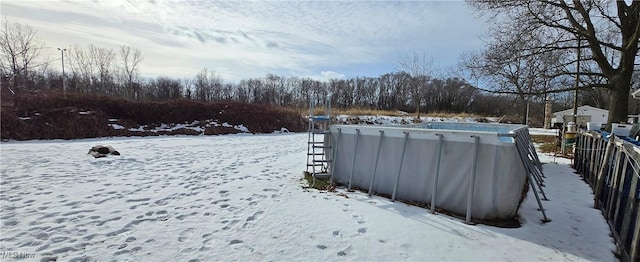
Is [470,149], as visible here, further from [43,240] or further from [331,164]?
[43,240]

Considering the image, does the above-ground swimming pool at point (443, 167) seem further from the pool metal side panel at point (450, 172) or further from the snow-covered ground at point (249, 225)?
the snow-covered ground at point (249, 225)

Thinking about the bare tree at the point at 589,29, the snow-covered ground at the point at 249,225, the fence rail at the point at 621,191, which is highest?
the bare tree at the point at 589,29

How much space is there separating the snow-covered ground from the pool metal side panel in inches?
13.4

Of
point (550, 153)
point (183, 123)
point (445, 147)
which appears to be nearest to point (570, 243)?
point (445, 147)

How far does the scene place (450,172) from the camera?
174 inches

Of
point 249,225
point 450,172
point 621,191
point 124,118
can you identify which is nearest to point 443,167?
point 450,172

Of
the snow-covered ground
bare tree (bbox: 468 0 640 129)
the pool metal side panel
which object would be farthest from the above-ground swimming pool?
bare tree (bbox: 468 0 640 129)

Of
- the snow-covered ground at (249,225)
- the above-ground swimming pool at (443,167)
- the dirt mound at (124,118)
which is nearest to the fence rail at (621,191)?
the snow-covered ground at (249,225)

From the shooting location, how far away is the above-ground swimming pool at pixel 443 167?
13.0 ft

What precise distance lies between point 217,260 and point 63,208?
10.2 feet

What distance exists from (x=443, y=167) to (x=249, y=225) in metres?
2.95

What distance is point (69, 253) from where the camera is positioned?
3.02m

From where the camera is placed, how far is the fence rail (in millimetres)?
2998

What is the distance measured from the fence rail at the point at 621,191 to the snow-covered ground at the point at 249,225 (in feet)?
0.60
